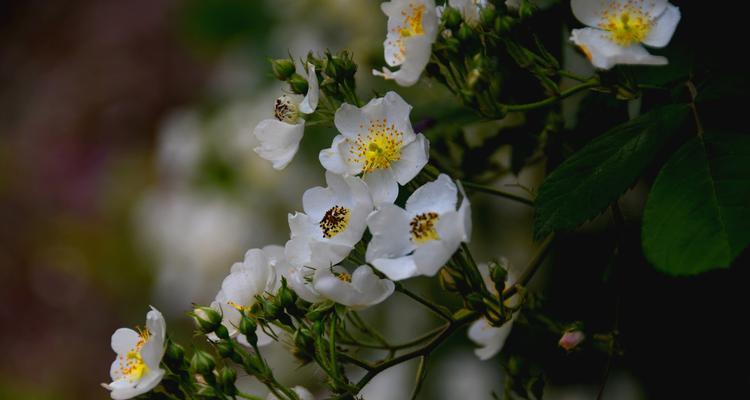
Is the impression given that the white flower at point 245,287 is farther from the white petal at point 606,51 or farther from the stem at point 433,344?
the white petal at point 606,51

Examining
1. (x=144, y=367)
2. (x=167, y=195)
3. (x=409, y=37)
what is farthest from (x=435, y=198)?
(x=167, y=195)

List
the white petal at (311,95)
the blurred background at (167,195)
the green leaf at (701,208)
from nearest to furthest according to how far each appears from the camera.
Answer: the green leaf at (701,208) → the white petal at (311,95) → the blurred background at (167,195)

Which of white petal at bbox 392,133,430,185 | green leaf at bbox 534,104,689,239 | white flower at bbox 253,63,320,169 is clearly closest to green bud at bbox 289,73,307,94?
white flower at bbox 253,63,320,169

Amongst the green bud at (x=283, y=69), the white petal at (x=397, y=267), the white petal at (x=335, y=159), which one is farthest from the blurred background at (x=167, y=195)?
the white petal at (x=397, y=267)

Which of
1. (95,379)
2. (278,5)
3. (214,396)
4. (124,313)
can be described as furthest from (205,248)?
(95,379)

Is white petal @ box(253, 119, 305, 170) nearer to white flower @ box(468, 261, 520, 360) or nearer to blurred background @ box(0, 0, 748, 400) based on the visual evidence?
blurred background @ box(0, 0, 748, 400)

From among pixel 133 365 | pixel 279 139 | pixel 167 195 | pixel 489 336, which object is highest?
Result: pixel 279 139

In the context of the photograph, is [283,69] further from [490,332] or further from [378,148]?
[490,332]
